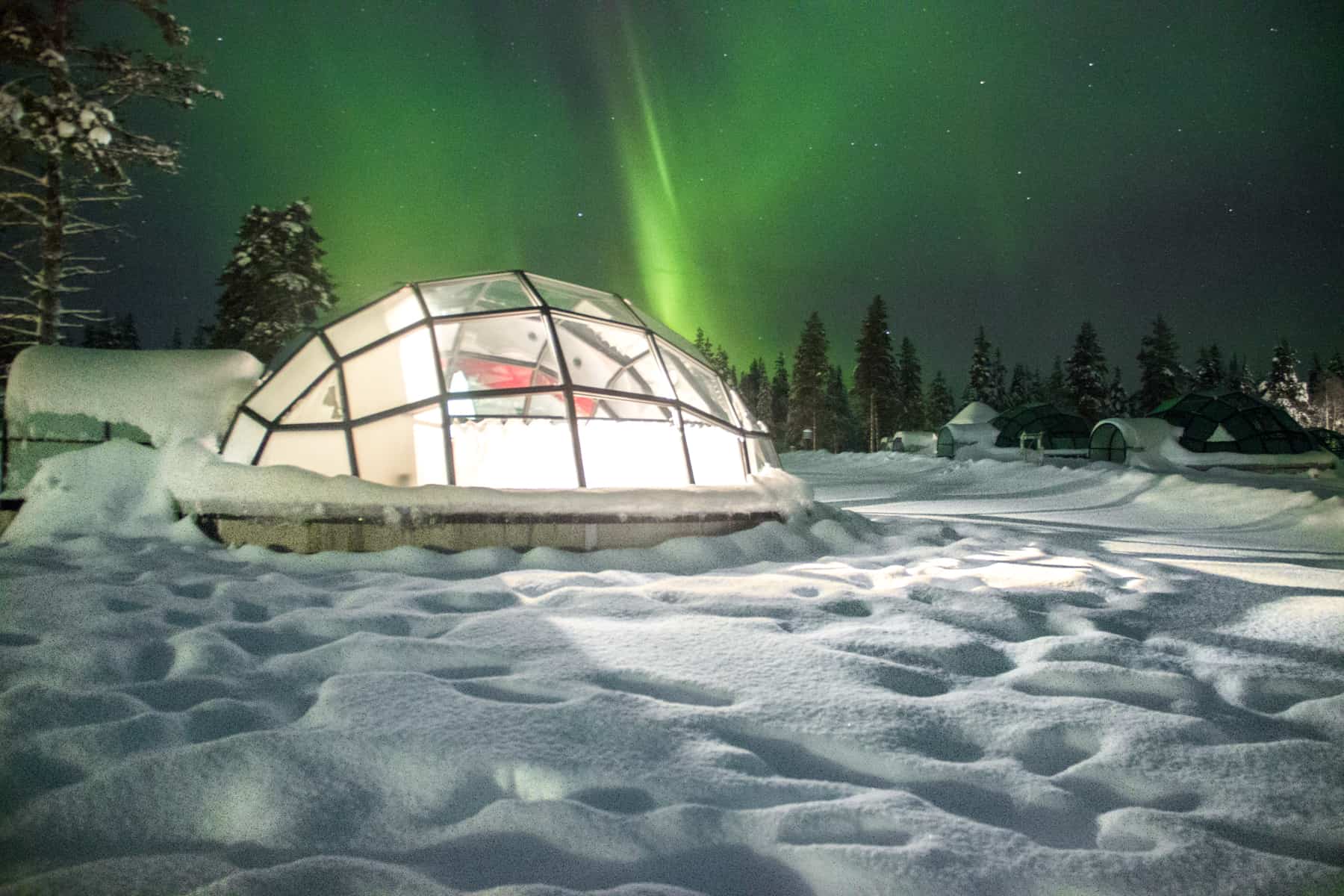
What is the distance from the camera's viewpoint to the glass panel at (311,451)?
534cm

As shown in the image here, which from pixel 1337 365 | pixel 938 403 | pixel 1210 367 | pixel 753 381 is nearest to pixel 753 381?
pixel 753 381

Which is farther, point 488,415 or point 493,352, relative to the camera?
point 493,352

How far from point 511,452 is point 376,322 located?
5.86 ft

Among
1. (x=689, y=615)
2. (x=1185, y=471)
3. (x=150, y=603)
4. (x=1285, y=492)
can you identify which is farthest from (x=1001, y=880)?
(x=1185, y=471)

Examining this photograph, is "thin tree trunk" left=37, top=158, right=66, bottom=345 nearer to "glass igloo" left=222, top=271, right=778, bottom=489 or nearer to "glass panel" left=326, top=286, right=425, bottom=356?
"glass igloo" left=222, top=271, right=778, bottom=489

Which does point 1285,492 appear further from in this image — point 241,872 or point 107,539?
point 107,539

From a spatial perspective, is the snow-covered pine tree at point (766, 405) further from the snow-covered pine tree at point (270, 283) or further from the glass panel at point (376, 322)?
the glass panel at point (376, 322)

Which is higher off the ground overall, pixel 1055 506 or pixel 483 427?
pixel 483 427

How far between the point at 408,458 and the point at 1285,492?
12401 mm

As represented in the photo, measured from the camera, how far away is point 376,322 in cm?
612

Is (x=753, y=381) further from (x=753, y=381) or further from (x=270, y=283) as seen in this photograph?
(x=270, y=283)

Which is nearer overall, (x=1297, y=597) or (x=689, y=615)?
(x=689, y=615)

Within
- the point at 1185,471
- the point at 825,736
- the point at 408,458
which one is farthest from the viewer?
the point at 1185,471

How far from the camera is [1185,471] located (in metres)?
22.6
